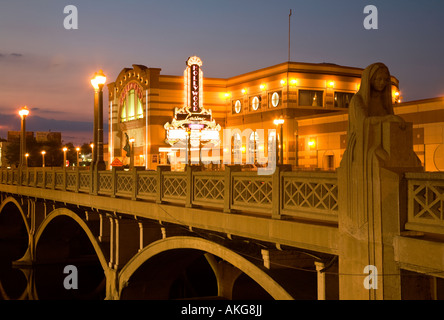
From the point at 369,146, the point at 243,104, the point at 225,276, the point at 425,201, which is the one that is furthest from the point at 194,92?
the point at 425,201

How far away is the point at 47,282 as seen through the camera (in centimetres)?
3359

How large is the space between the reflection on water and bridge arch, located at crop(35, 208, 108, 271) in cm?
213

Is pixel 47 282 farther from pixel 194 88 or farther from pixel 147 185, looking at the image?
pixel 194 88

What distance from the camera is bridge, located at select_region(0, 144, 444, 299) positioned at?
7.36m

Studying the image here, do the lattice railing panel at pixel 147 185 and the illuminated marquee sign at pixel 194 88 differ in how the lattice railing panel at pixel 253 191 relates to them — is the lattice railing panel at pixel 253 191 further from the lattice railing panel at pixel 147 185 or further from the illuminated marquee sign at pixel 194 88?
the illuminated marquee sign at pixel 194 88

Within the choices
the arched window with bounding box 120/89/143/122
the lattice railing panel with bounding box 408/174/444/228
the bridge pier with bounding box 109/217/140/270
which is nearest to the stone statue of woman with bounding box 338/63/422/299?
the lattice railing panel with bounding box 408/174/444/228

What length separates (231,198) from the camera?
1134 cm

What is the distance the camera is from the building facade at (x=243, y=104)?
163ft

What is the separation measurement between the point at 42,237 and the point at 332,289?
2808 centimetres

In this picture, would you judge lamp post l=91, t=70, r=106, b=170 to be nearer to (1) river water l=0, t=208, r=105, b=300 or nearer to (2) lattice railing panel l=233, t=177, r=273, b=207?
(2) lattice railing panel l=233, t=177, r=273, b=207

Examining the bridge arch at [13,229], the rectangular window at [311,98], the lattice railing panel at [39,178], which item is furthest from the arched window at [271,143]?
the lattice railing panel at [39,178]

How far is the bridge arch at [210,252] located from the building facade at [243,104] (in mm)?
26693

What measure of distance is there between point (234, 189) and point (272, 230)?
168 cm
